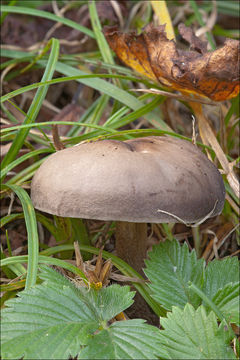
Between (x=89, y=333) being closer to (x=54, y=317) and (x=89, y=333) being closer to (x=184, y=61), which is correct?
(x=54, y=317)

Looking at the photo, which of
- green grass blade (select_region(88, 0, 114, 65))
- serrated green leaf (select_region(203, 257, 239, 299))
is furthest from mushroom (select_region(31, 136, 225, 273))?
green grass blade (select_region(88, 0, 114, 65))

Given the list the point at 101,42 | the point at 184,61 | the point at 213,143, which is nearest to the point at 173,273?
the point at 213,143

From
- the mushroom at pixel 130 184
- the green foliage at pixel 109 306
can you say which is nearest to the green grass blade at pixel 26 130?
the green foliage at pixel 109 306

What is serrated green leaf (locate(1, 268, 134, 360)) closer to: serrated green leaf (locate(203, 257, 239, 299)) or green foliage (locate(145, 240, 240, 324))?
green foliage (locate(145, 240, 240, 324))

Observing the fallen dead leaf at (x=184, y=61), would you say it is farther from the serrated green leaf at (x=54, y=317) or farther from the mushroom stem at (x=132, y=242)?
the serrated green leaf at (x=54, y=317)

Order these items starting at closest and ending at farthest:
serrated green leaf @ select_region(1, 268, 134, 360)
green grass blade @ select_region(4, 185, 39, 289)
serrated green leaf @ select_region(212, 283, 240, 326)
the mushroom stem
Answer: serrated green leaf @ select_region(1, 268, 134, 360) < serrated green leaf @ select_region(212, 283, 240, 326) < green grass blade @ select_region(4, 185, 39, 289) < the mushroom stem
